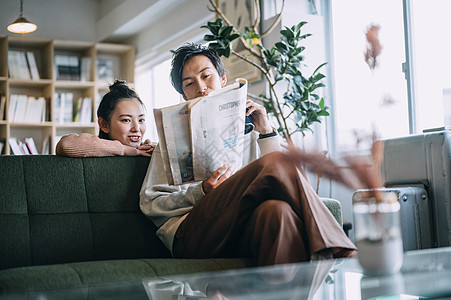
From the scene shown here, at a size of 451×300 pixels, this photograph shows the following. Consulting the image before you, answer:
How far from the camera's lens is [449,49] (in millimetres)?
2840

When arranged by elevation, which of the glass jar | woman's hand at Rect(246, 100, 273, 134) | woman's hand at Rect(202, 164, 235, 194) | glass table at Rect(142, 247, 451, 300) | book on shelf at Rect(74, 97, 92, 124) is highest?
book on shelf at Rect(74, 97, 92, 124)

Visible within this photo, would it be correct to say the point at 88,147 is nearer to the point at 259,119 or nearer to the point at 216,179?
the point at 216,179

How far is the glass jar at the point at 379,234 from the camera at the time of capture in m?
0.85

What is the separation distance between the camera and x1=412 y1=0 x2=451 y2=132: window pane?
2873 mm

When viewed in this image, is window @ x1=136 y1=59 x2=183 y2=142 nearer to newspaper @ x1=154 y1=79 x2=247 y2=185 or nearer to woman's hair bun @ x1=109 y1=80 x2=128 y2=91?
woman's hair bun @ x1=109 y1=80 x2=128 y2=91

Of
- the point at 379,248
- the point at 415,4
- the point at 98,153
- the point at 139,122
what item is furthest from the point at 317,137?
the point at 379,248

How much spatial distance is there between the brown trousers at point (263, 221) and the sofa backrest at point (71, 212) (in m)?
0.23

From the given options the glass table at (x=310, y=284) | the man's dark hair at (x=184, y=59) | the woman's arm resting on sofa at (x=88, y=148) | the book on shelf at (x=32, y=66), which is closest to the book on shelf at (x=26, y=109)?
the book on shelf at (x=32, y=66)

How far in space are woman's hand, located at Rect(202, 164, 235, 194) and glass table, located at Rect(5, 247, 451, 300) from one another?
2.34 ft

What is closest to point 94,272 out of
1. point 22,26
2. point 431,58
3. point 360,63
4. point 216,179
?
point 216,179

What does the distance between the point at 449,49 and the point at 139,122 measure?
1.72m

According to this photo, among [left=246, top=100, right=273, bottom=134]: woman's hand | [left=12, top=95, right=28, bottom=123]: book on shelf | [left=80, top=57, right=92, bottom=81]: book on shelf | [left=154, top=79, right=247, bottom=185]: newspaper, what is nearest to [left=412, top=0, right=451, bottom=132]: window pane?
[left=246, top=100, right=273, bottom=134]: woman's hand

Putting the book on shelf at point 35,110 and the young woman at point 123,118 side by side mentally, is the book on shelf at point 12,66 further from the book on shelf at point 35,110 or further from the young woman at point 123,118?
the young woman at point 123,118

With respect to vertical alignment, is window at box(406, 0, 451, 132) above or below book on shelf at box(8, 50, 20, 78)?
below
